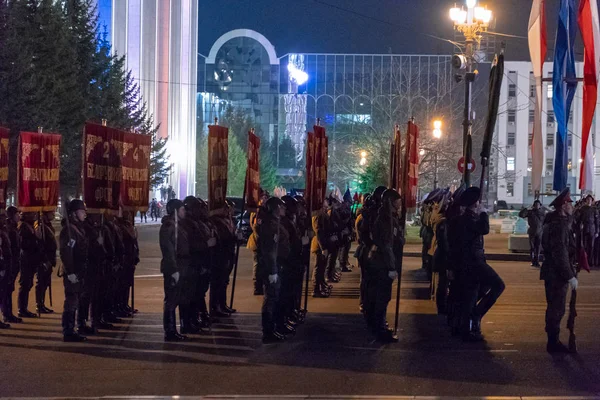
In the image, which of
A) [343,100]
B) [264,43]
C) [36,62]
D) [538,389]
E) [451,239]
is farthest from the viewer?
[264,43]

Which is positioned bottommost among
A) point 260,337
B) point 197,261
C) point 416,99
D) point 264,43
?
point 260,337

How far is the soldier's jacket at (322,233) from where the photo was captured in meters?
17.7

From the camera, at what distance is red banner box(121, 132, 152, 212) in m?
13.7

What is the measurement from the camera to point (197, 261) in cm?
1289

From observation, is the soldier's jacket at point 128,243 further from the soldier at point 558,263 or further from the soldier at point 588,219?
the soldier at point 588,219

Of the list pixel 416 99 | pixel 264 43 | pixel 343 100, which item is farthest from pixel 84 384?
pixel 264 43

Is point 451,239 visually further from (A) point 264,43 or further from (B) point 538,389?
(A) point 264,43

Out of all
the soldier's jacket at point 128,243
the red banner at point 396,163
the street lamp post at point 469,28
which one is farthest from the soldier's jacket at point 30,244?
the street lamp post at point 469,28

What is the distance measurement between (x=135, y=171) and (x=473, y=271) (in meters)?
5.28

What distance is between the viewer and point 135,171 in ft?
45.9

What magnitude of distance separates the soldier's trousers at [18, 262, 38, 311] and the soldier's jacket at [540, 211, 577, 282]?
765 cm

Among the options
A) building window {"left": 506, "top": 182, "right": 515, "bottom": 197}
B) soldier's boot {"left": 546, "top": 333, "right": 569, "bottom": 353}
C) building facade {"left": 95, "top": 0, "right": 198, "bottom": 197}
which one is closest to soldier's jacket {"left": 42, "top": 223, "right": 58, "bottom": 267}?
soldier's boot {"left": 546, "top": 333, "right": 569, "bottom": 353}

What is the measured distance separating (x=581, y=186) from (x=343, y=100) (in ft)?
168

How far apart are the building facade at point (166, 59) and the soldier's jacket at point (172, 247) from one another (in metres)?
52.9
